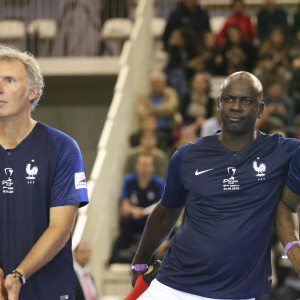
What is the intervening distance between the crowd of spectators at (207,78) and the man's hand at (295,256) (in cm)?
483

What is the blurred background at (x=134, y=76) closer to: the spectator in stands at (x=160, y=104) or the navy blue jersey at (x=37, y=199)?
the spectator in stands at (x=160, y=104)

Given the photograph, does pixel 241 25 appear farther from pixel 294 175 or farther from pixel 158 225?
pixel 294 175

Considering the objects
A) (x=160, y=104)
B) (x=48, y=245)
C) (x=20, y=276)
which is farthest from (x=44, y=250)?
(x=160, y=104)

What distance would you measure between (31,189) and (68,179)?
0.67ft

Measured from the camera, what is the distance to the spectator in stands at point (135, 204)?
9914 millimetres

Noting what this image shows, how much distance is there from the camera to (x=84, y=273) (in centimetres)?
903

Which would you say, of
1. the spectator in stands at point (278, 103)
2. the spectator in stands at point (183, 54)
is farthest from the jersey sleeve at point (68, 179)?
the spectator in stands at point (183, 54)

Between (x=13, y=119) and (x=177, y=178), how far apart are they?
1.05 metres

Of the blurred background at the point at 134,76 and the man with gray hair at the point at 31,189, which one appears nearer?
the man with gray hair at the point at 31,189

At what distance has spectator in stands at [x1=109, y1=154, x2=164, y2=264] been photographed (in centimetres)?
991

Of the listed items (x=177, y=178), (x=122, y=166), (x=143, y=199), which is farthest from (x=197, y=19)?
(x=177, y=178)

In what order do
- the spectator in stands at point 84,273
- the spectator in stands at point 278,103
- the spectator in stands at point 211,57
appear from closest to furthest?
the spectator in stands at point 84,273 → the spectator in stands at point 278,103 → the spectator in stands at point 211,57

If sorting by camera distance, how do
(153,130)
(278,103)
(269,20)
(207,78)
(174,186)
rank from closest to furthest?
(174,186)
(153,130)
(278,103)
(207,78)
(269,20)

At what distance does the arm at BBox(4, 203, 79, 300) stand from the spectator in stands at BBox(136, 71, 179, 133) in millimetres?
7331
